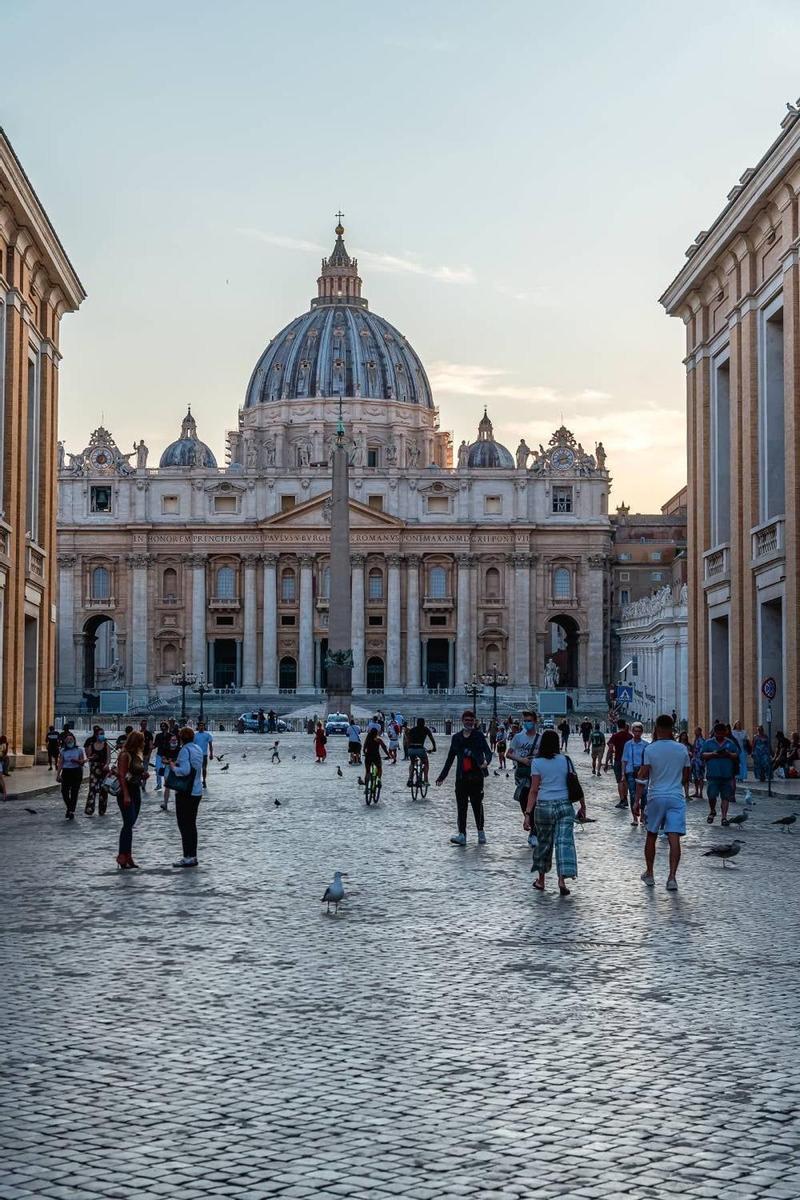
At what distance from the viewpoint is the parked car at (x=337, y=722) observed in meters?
68.8

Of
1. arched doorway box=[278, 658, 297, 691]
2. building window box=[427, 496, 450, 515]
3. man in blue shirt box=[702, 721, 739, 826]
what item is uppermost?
building window box=[427, 496, 450, 515]

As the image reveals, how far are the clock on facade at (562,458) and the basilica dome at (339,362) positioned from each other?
2148cm

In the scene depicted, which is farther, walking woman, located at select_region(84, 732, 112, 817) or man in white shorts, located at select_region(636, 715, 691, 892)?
walking woman, located at select_region(84, 732, 112, 817)

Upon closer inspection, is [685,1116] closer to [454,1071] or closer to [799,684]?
[454,1071]

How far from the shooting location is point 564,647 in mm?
123688

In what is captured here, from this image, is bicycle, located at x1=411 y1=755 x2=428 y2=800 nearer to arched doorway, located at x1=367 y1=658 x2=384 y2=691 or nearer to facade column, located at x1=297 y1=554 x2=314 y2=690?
facade column, located at x1=297 y1=554 x2=314 y2=690

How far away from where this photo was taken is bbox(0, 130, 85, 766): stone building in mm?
33938

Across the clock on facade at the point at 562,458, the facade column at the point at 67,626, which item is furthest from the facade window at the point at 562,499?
the facade column at the point at 67,626

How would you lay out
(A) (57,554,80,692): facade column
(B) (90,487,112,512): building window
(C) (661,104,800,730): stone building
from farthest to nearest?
(B) (90,487,112,512): building window → (A) (57,554,80,692): facade column → (C) (661,104,800,730): stone building

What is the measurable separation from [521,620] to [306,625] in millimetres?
13877

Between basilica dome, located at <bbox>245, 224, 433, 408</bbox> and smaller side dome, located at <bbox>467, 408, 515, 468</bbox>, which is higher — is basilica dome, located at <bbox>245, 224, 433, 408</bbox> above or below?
above

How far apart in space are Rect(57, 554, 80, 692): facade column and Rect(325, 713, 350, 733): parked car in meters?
43.7

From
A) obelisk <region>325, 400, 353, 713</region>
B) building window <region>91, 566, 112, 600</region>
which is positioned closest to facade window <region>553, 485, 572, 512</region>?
building window <region>91, 566, 112, 600</region>

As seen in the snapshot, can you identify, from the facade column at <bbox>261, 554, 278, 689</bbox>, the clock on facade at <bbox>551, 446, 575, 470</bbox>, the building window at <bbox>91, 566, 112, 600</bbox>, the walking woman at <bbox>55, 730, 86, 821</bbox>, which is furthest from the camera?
the clock on facade at <bbox>551, 446, 575, 470</bbox>
